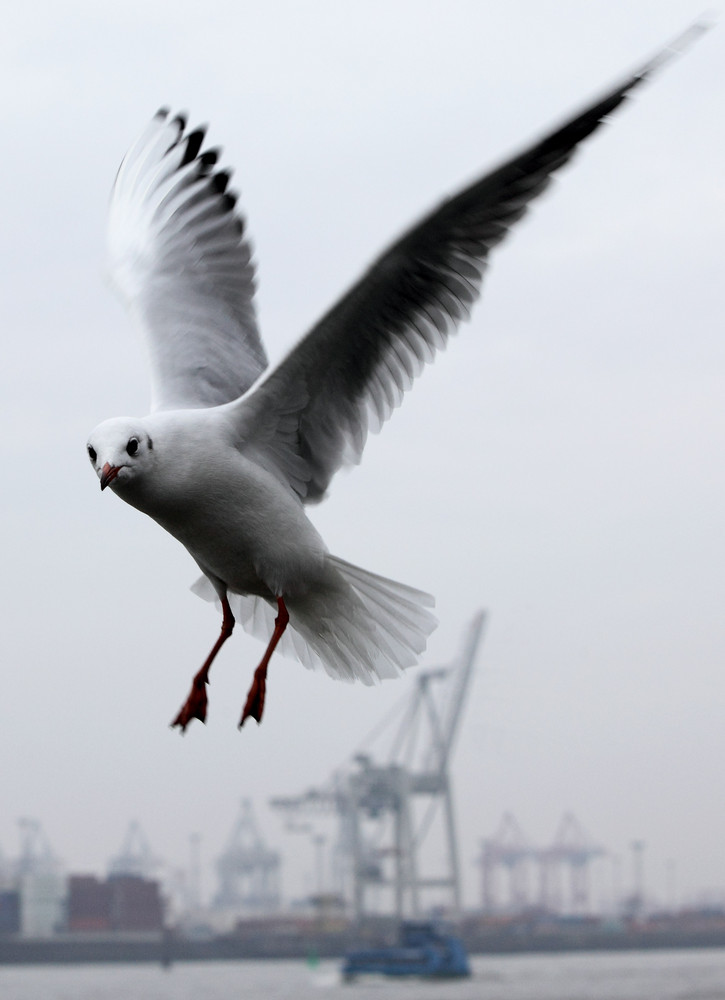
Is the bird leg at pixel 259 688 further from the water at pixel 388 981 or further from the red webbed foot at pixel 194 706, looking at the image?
the water at pixel 388 981

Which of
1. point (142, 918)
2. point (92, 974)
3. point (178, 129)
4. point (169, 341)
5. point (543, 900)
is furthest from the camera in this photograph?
point (543, 900)

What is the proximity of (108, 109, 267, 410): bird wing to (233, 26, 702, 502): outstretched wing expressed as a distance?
528 mm

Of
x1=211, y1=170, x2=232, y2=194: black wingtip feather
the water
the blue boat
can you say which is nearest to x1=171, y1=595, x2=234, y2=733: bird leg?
x1=211, y1=170, x2=232, y2=194: black wingtip feather

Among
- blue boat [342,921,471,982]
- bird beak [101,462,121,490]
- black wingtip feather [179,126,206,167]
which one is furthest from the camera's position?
blue boat [342,921,471,982]

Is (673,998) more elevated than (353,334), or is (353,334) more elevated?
(353,334)

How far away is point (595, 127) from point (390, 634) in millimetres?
1806

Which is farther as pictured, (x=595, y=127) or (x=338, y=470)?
(x=338, y=470)

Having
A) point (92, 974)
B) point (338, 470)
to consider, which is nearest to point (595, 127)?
point (338, 470)

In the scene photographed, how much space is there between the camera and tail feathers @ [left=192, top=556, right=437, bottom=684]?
5293 mm

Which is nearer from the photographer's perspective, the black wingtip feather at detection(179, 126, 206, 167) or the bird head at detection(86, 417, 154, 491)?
the bird head at detection(86, 417, 154, 491)

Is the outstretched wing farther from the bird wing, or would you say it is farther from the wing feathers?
the bird wing

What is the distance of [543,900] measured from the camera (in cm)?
10762

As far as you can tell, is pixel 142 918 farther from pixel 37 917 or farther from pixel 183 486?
pixel 183 486

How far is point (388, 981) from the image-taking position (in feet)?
167
